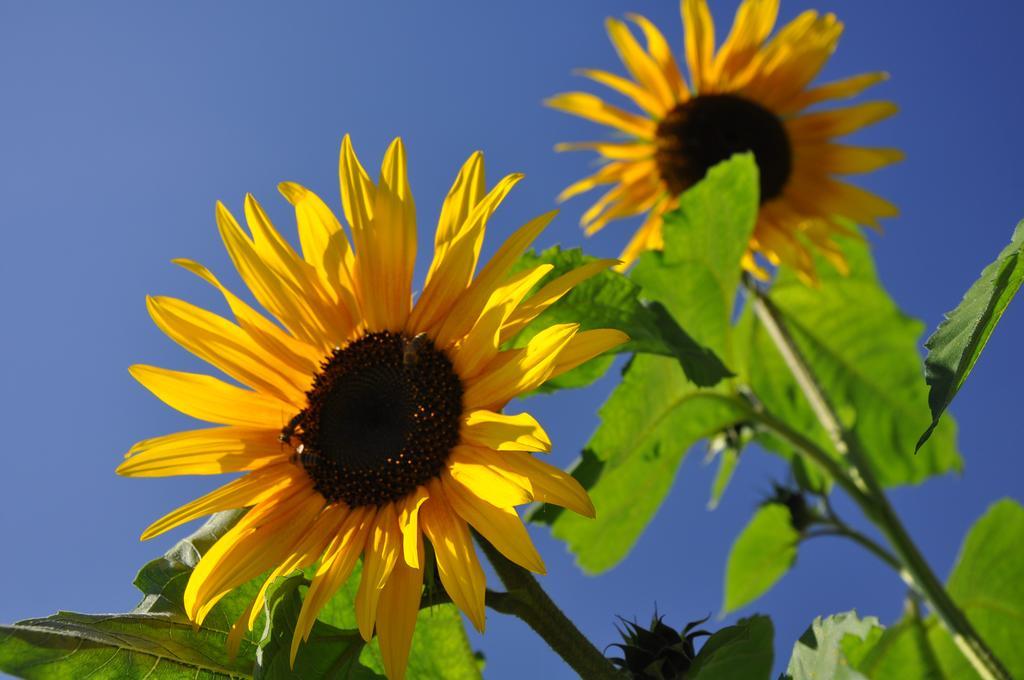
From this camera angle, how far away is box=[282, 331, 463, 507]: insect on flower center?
1644 mm

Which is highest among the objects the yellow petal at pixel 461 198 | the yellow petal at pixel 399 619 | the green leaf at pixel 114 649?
the yellow petal at pixel 461 198

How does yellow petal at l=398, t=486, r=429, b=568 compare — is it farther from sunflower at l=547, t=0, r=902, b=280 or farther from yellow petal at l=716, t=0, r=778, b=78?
yellow petal at l=716, t=0, r=778, b=78

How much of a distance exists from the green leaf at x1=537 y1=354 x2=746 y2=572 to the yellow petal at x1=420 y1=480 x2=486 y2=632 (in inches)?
26.2

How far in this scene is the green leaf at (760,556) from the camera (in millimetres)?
3354

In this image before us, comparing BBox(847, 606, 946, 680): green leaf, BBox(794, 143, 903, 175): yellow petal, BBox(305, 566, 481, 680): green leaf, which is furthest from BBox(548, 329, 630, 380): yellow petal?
BBox(794, 143, 903, 175): yellow petal

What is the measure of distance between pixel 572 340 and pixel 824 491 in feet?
7.60

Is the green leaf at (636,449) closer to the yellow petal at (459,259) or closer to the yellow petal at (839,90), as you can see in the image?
the yellow petal at (459,259)

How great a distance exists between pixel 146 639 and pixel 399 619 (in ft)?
1.17

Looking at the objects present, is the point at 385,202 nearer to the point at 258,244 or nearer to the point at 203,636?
the point at 258,244

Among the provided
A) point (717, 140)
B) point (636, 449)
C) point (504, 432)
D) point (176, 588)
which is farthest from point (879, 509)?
point (176, 588)

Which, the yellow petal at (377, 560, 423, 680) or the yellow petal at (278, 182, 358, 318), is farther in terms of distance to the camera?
the yellow petal at (278, 182, 358, 318)

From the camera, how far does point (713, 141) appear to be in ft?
11.1

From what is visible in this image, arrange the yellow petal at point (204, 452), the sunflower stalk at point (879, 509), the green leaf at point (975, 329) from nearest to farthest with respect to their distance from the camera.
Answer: the green leaf at point (975, 329) < the yellow petal at point (204, 452) < the sunflower stalk at point (879, 509)

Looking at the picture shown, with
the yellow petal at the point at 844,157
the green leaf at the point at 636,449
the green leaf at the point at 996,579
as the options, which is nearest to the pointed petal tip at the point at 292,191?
the green leaf at the point at 636,449
